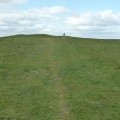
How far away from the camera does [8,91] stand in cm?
2042

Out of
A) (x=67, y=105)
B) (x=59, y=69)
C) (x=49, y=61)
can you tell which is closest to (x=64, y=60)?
(x=49, y=61)

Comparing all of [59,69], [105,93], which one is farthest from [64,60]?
[105,93]

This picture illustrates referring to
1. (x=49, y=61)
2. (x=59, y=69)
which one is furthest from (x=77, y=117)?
(x=49, y=61)

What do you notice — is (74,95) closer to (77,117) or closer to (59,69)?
(77,117)

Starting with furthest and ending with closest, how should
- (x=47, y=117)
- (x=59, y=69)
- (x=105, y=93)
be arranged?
1. (x=59, y=69)
2. (x=105, y=93)
3. (x=47, y=117)

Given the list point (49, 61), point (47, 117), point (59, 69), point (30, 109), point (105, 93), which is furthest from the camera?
point (49, 61)

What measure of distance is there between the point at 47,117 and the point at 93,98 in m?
4.15

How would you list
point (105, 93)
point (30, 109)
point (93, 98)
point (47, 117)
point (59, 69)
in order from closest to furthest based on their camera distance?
point (47, 117)
point (30, 109)
point (93, 98)
point (105, 93)
point (59, 69)

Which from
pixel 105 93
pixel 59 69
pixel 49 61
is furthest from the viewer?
pixel 49 61

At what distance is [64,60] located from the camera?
32.6 m

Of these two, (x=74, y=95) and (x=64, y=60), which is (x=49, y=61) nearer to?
(x=64, y=60)

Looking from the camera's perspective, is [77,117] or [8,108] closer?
[77,117]

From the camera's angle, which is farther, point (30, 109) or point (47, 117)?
point (30, 109)

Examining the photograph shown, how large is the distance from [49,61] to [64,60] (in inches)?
54.6
